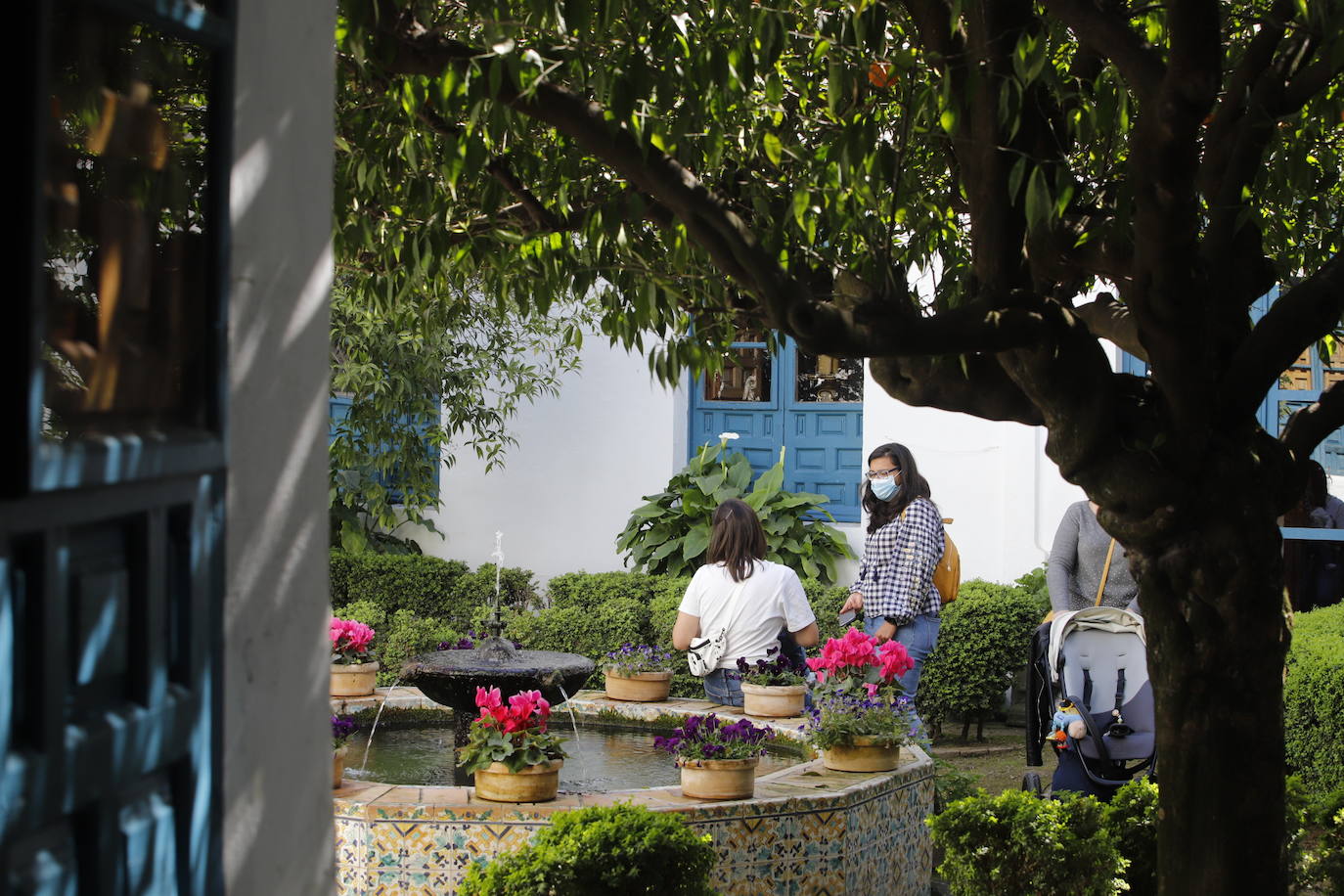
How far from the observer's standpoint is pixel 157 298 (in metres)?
2.21

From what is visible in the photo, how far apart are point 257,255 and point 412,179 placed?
2.73 metres

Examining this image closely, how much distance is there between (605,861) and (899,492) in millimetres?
4633

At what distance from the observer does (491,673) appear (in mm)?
7324

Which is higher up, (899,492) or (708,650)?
(899,492)

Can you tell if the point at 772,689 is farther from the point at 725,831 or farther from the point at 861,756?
the point at 725,831

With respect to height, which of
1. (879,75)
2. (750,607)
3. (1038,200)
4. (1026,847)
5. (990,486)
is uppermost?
(879,75)

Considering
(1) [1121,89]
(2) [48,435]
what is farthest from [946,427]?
(2) [48,435]

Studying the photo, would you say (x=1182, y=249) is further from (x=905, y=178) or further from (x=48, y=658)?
(x=48, y=658)

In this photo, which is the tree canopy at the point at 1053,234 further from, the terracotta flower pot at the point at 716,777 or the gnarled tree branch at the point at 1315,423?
the terracotta flower pot at the point at 716,777

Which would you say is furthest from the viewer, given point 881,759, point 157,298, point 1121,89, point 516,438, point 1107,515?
point 516,438

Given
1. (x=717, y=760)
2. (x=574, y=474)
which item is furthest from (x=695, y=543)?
(x=717, y=760)

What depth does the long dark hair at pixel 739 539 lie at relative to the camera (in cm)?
815

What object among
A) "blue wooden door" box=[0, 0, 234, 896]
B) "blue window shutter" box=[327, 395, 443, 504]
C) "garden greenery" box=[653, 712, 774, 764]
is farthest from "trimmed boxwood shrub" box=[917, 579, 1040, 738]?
"blue wooden door" box=[0, 0, 234, 896]

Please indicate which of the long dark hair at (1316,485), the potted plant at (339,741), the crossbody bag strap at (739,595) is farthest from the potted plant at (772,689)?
the long dark hair at (1316,485)
